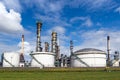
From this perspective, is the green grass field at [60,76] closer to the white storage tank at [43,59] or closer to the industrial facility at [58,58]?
the industrial facility at [58,58]

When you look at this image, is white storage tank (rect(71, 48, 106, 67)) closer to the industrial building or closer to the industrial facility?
the industrial facility

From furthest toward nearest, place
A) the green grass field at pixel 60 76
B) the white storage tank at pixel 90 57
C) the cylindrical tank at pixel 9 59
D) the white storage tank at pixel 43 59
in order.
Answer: the cylindrical tank at pixel 9 59, the white storage tank at pixel 43 59, the white storage tank at pixel 90 57, the green grass field at pixel 60 76

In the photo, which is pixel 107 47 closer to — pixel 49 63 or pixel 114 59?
pixel 114 59

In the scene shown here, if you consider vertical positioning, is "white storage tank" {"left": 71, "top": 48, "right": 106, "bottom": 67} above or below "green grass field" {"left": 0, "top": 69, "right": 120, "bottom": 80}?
above

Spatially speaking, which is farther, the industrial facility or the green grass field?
the industrial facility

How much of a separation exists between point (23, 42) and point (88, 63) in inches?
1746

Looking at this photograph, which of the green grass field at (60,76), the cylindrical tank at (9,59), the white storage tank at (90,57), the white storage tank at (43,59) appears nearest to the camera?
the green grass field at (60,76)

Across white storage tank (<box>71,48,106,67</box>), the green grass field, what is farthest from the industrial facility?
the green grass field

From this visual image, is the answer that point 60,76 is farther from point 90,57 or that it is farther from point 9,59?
point 9,59

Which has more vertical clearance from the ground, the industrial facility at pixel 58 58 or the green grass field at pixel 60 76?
the industrial facility at pixel 58 58

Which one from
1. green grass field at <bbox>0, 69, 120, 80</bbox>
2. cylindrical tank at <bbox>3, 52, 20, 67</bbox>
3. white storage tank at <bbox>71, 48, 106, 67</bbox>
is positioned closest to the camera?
green grass field at <bbox>0, 69, 120, 80</bbox>

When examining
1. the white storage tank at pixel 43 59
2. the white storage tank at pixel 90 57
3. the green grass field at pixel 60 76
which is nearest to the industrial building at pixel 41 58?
the white storage tank at pixel 43 59

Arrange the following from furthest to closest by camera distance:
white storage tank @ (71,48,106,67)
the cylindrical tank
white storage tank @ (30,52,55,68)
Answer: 1. the cylindrical tank
2. white storage tank @ (30,52,55,68)
3. white storage tank @ (71,48,106,67)

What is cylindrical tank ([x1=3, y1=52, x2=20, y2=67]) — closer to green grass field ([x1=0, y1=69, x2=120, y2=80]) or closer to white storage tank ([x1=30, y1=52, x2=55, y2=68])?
white storage tank ([x1=30, y1=52, x2=55, y2=68])
